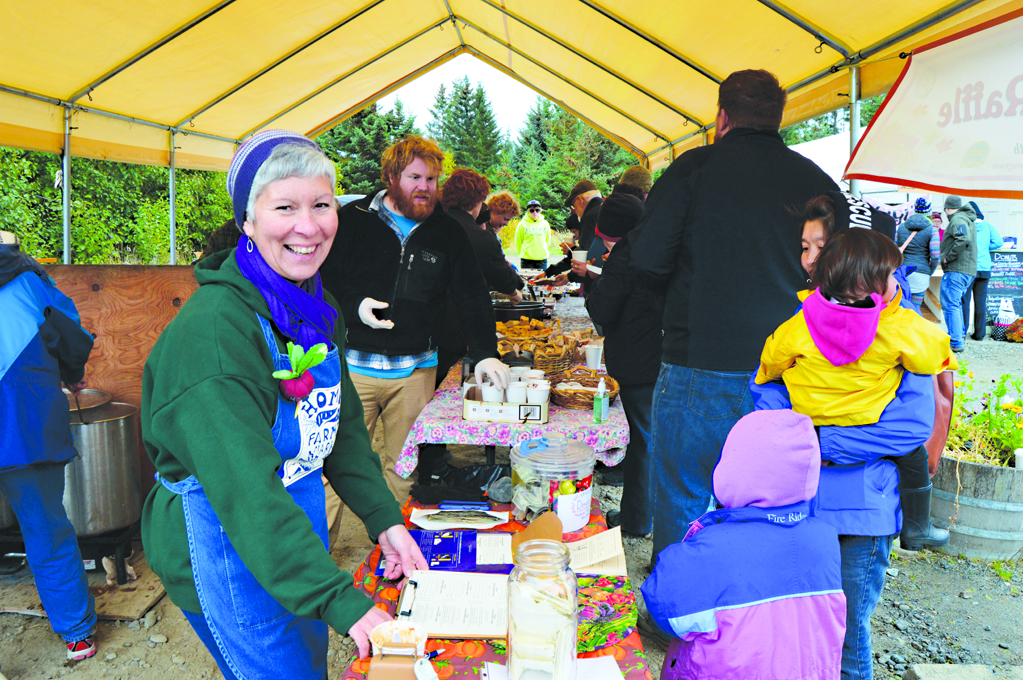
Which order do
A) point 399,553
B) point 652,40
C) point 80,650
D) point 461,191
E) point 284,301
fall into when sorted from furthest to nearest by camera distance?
point 652,40
point 461,191
point 80,650
point 399,553
point 284,301

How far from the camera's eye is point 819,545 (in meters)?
1.54

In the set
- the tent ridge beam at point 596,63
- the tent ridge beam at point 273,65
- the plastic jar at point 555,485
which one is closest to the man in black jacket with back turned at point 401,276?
the plastic jar at point 555,485

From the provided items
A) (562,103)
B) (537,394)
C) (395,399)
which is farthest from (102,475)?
(562,103)

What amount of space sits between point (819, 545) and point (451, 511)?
0.97 metres

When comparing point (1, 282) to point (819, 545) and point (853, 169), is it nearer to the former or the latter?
point (819, 545)

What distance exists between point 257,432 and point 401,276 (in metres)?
1.99

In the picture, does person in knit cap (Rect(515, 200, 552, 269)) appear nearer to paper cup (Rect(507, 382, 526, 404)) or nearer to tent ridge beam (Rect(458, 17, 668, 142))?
tent ridge beam (Rect(458, 17, 668, 142))

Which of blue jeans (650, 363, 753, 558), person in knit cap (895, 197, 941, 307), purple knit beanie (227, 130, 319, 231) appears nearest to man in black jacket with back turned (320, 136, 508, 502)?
blue jeans (650, 363, 753, 558)

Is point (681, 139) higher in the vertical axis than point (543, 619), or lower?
higher

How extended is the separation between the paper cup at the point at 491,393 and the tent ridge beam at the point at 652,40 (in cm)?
394

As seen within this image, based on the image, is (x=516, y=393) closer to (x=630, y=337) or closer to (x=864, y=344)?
(x=630, y=337)

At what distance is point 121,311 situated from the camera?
365 cm

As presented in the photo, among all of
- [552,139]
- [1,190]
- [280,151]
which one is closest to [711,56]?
[280,151]

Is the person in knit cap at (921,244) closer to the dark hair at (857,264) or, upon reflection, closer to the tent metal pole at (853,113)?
the tent metal pole at (853,113)
